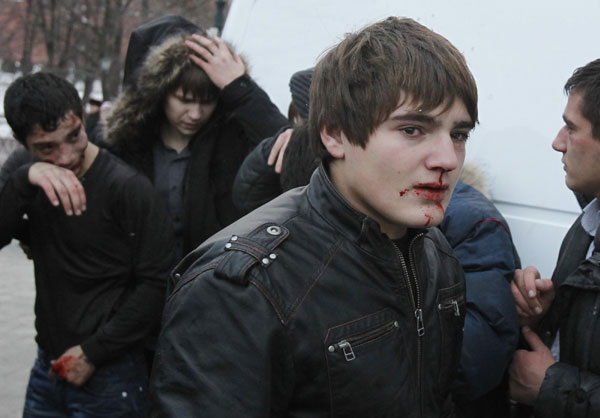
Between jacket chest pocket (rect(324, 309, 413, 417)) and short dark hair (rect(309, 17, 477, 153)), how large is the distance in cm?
41

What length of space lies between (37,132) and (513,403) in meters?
2.08

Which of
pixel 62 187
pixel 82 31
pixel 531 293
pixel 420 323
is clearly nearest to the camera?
pixel 420 323

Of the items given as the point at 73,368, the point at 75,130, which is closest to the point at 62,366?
the point at 73,368

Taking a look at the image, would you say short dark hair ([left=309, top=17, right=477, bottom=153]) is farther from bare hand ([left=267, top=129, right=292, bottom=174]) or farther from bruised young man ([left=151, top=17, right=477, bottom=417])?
bare hand ([left=267, top=129, right=292, bottom=174])

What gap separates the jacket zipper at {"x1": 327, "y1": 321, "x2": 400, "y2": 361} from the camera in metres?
1.44

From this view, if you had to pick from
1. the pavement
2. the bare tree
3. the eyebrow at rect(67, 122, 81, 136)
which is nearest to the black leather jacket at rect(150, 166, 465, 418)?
the eyebrow at rect(67, 122, 81, 136)

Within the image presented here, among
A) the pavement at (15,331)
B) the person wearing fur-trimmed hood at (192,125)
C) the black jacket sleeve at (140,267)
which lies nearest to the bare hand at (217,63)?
the person wearing fur-trimmed hood at (192,125)

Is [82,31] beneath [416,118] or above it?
beneath

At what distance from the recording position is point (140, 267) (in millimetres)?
2809

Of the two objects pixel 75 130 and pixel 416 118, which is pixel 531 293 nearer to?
pixel 416 118

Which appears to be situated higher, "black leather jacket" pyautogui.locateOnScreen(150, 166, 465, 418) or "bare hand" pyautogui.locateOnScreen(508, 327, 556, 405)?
"black leather jacket" pyautogui.locateOnScreen(150, 166, 465, 418)

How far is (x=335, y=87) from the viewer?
5.21ft

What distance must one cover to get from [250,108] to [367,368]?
1915mm

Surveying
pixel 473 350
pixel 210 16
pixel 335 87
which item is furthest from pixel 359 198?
pixel 210 16
